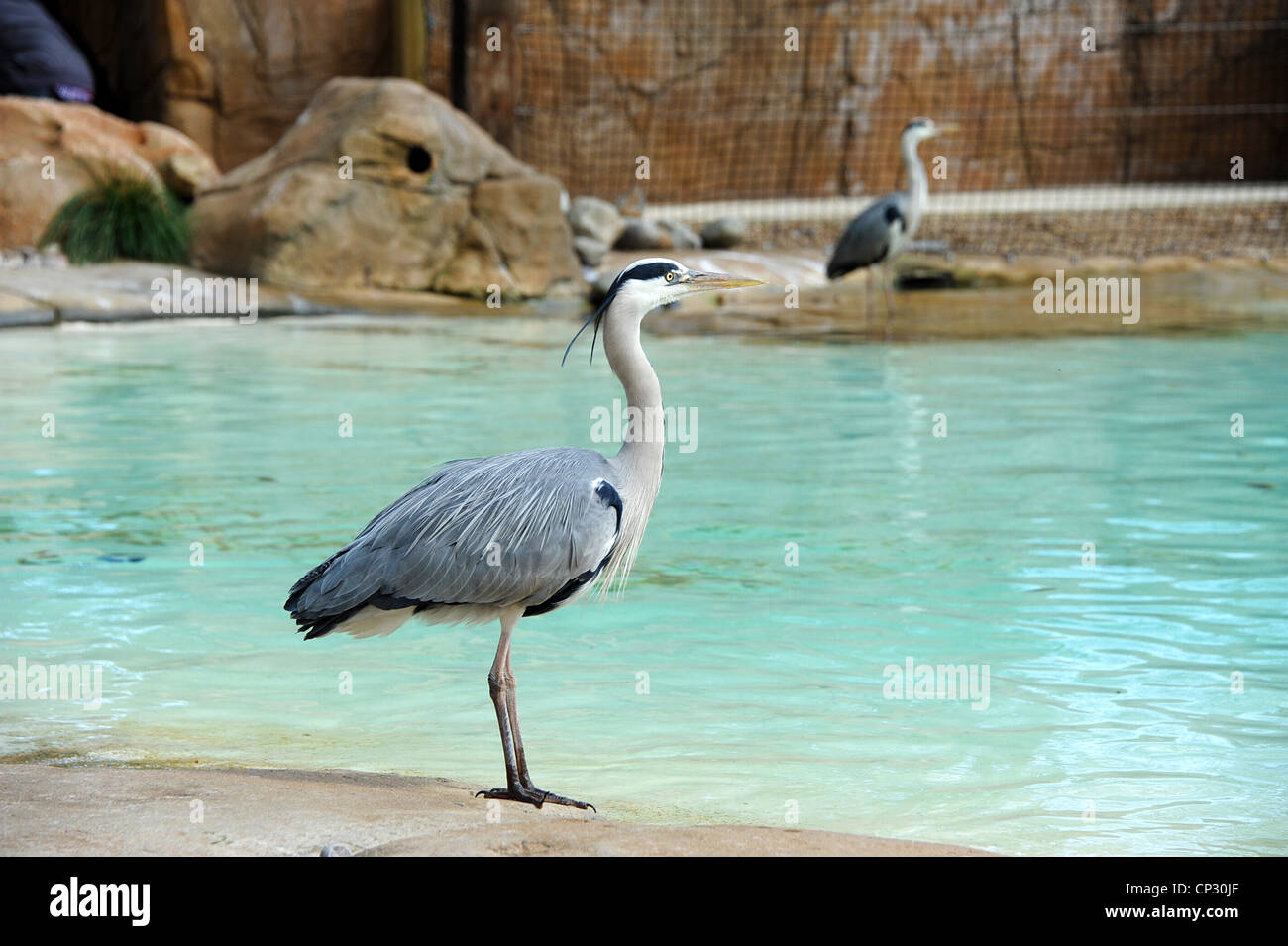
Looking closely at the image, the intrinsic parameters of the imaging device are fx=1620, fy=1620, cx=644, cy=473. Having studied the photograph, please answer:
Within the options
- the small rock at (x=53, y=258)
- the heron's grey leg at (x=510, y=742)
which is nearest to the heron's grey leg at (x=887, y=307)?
the small rock at (x=53, y=258)

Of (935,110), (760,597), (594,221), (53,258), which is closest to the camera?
(760,597)

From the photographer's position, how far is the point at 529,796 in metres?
3.46

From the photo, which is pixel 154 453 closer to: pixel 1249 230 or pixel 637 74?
pixel 637 74

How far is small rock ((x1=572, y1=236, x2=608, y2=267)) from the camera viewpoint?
14617 mm

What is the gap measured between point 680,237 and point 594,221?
836 millimetres

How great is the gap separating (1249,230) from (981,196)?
2.97 m

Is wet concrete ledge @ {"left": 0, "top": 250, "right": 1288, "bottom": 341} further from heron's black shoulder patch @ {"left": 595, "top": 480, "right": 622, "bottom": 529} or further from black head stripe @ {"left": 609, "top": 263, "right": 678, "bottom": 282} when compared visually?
heron's black shoulder patch @ {"left": 595, "top": 480, "right": 622, "bottom": 529}

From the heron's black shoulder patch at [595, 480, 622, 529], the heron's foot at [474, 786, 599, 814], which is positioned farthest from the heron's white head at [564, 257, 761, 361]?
the heron's foot at [474, 786, 599, 814]

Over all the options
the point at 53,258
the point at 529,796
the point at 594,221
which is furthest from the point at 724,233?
the point at 529,796

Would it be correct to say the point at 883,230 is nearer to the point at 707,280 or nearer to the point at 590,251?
the point at 590,251

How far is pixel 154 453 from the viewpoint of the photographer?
26.2 feet

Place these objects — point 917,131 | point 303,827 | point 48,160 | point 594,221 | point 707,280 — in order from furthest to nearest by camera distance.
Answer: point 594,221
point 917,131
point 48,160
point 707,280
point 303,827

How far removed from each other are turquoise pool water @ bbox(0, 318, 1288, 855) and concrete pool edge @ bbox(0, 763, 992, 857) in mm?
576
